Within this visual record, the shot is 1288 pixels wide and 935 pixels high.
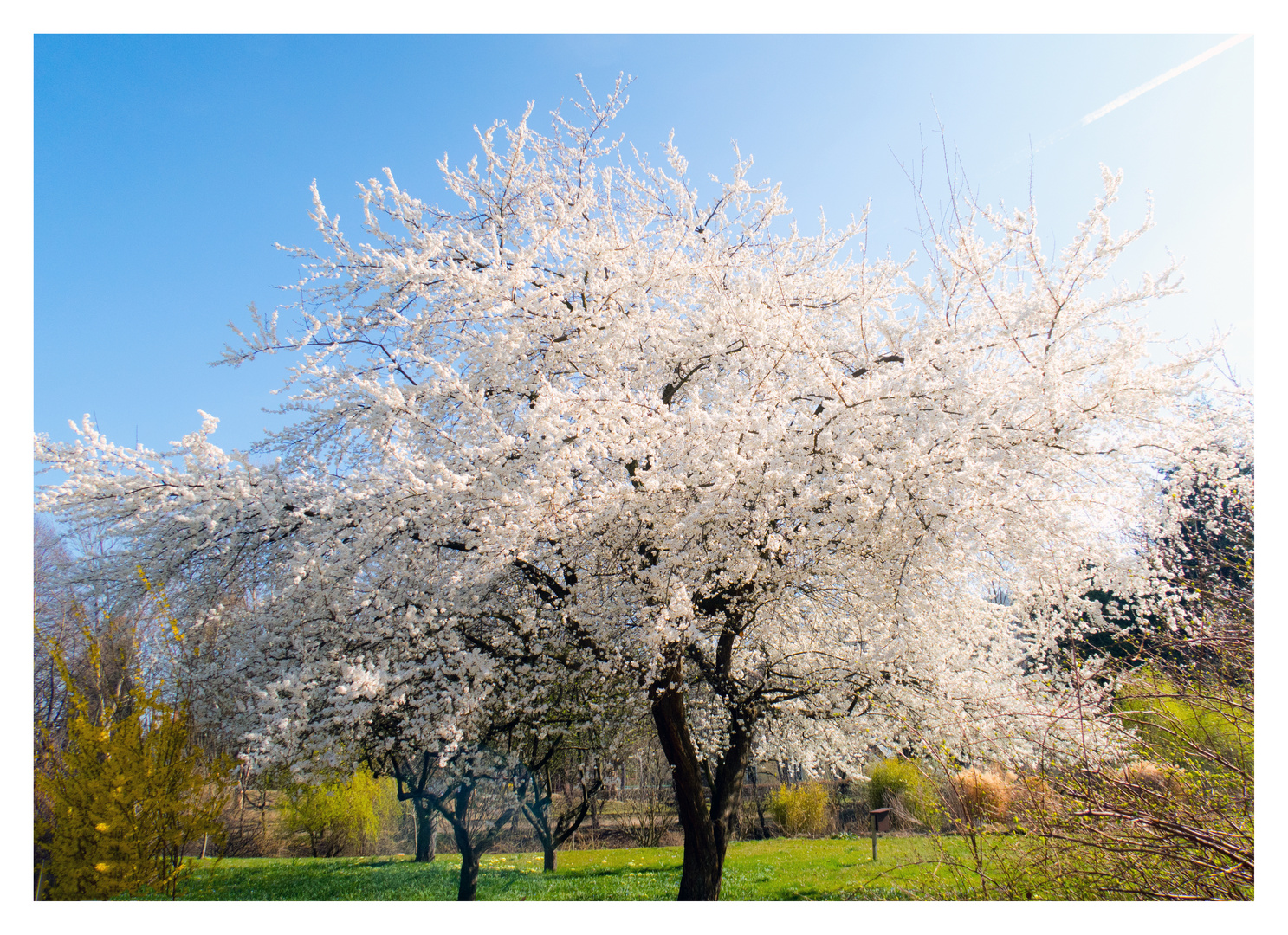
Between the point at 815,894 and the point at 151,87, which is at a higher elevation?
the point at 151,87

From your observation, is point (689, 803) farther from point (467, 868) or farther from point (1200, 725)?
point (1200, 725)

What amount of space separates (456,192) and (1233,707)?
18.1 ft

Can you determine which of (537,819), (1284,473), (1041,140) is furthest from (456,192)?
(1284,473)

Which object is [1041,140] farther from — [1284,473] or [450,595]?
[450,595]

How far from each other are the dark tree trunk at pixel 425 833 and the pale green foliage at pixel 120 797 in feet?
4.16

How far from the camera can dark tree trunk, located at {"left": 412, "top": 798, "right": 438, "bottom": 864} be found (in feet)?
14.1

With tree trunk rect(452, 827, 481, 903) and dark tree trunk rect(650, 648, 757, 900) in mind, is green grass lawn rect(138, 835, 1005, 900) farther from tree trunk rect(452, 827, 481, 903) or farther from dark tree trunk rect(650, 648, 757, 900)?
dark tree trunk rect(650, 648, 757, 900)

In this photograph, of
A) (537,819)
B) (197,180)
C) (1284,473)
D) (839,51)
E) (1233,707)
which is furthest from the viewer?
(537,819)

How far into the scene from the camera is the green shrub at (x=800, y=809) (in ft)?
25.9

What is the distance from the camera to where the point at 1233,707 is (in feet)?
9.35

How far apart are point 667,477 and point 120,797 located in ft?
11.5

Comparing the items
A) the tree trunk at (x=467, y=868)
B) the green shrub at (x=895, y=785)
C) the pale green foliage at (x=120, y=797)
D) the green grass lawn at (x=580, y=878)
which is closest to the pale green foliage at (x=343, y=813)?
the green grass lawn at (x=580, y=878)

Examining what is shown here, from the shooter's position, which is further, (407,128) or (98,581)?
(407,128)

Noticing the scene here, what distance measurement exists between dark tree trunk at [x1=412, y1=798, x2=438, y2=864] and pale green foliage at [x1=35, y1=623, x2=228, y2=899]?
4.16 feet
